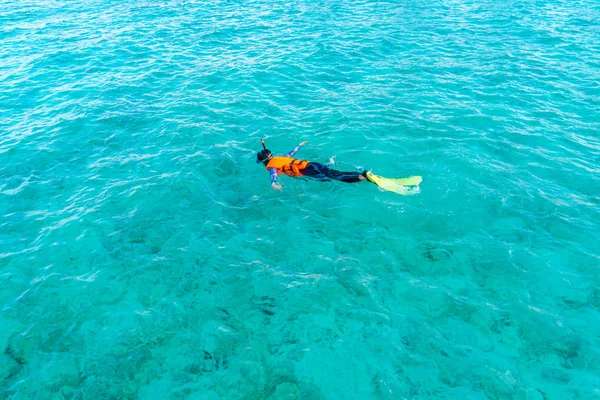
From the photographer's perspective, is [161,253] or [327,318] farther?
[161,253]

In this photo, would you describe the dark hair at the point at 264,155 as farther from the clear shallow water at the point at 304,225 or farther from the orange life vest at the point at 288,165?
the clear shallow water at the point at 304,225

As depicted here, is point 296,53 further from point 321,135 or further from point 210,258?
point 210,258

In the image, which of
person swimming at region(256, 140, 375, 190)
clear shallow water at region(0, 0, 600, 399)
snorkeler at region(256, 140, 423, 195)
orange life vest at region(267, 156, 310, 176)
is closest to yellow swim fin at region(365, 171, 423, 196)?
snorkeler at region(256, 140, 423, 195)

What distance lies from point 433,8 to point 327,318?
37.3m

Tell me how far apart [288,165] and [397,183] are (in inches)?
196

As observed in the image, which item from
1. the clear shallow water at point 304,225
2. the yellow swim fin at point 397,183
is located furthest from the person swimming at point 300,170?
the clear shallow water at point 304,225

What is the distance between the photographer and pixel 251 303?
45.7 feet

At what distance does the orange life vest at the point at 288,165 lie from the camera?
18000 mm

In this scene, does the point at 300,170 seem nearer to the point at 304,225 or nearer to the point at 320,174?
the point at 320,174

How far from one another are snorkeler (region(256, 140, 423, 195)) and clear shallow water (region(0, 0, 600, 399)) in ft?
1.95

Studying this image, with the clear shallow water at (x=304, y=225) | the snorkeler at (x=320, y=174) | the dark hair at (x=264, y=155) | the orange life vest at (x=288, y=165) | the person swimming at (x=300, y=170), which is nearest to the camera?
the clear shallow water at (x=304, y=225)

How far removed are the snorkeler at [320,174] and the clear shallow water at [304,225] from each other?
59 cm

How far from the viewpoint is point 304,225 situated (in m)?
16.9

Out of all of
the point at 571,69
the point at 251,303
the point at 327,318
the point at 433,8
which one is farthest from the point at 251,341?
the point at 433,8
